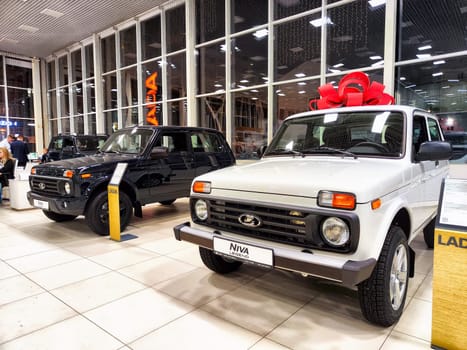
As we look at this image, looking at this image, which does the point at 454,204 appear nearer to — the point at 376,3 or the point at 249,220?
the point at 249,220

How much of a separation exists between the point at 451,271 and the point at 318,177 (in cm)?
92

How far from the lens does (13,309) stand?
8.20 feet

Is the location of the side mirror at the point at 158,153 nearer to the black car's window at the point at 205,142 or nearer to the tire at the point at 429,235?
the black car's window at the point at 205,142

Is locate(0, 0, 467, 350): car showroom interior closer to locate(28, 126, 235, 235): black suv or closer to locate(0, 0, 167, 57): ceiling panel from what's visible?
locate(28, 126, 235, 235): black suv

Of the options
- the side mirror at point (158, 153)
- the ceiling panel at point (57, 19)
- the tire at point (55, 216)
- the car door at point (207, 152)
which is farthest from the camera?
the ceiling panel at point (57, 19)

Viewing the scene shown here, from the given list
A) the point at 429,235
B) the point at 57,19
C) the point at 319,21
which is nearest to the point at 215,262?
the point at 429,235

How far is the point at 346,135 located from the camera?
9.32 feet

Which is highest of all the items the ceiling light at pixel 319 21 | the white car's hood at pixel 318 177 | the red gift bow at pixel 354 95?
the ceiling light at pixel 319 21

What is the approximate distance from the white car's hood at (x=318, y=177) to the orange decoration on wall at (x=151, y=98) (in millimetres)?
8877

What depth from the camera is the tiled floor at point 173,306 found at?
2.07 m

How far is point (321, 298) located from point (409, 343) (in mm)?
742

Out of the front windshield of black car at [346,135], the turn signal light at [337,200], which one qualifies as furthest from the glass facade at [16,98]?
the turn signal light at [337,200]

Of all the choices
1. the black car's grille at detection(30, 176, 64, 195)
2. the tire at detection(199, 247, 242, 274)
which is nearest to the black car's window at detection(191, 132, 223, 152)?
the black car's grille at detection(30, 176, 64, 195)

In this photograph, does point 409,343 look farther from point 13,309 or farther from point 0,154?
point 0,154
